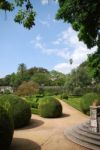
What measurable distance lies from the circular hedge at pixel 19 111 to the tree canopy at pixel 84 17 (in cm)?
590

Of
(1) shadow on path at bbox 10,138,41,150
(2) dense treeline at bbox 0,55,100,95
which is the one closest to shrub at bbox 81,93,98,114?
(2) dense treeline at bbox 0,55,100,95

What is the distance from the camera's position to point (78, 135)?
50.3ft

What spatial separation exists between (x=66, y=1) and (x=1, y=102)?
25.4 ft

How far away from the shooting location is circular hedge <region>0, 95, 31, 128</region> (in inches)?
781

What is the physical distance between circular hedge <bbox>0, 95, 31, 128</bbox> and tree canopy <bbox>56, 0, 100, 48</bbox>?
5905 mm

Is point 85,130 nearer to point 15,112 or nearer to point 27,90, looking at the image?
point 15,112

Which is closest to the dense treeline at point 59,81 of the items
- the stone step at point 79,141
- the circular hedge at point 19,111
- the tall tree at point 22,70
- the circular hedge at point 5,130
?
the tall tree at point 22,70

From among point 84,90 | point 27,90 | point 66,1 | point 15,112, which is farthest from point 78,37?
point 84,90

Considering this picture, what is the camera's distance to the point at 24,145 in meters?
14.4

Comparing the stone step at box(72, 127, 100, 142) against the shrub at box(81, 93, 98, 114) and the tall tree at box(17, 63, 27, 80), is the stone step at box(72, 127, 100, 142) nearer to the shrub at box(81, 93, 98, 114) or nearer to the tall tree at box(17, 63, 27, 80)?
the shrub at box(81, 93, 98, 114)

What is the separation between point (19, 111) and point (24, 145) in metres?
5.84

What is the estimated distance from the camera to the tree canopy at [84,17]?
15461mm

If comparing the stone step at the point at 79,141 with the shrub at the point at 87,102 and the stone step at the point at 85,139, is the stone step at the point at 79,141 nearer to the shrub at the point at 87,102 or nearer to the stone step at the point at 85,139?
the stone step at the point at 85,139

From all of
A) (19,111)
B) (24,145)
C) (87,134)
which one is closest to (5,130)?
(24,145)
